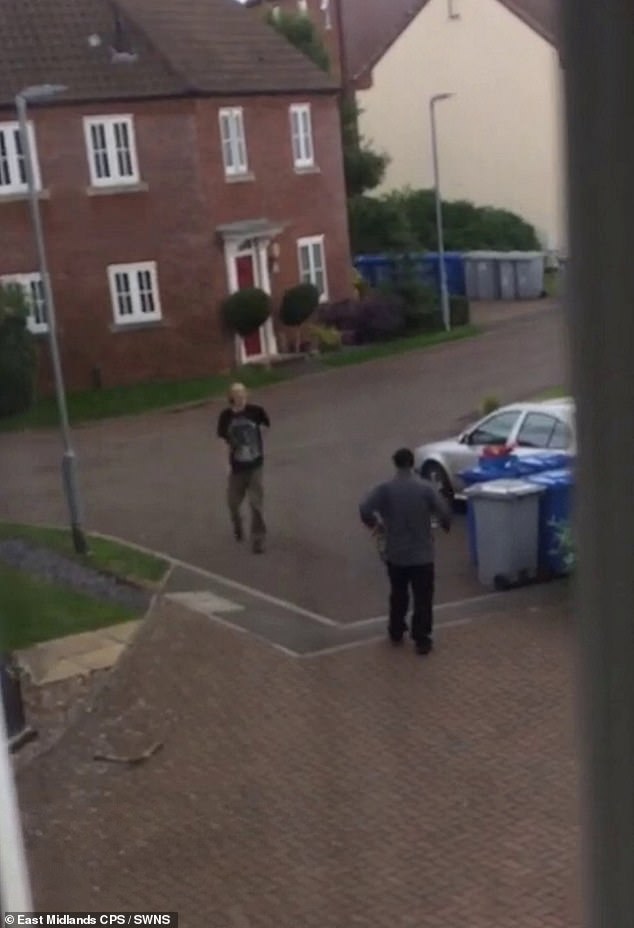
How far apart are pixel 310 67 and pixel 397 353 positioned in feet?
0.87

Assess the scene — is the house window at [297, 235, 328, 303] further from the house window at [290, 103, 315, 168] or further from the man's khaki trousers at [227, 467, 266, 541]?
the man's khaki trousers at [227, 467, 266, 541]

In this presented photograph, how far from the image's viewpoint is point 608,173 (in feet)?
2.58

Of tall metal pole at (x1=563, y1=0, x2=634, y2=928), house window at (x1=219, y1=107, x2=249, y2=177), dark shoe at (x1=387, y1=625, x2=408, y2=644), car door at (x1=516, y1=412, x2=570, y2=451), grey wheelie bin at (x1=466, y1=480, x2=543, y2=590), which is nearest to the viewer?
tall metal pole at (x1=563, y1=0, x2=634, y2=928)

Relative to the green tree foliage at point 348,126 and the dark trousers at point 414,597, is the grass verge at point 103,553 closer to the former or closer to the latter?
the dark trousers at point 414,597

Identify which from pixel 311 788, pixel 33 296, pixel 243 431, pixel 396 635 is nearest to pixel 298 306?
pixel 243 431

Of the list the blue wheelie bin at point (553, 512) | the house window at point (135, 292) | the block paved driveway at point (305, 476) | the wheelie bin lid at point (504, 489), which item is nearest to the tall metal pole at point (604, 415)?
the blue wheelie bin at point (553, 512)

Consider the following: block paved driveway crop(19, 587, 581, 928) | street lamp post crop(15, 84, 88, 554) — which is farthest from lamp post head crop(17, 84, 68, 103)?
block paved driveway crop(19, 587, 581, 928)

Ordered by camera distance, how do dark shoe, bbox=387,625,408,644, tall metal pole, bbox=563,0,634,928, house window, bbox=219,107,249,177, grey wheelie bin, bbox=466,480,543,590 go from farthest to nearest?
dark shoe, bbox=387,625,408,644
house window, bbox=219,107,249,177
grey wheelie bin, bbox=466,480,543,590
tall metal pole, bbox=563,0,634,928

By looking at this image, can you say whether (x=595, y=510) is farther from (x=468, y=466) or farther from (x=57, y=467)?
(x=57, y=467)

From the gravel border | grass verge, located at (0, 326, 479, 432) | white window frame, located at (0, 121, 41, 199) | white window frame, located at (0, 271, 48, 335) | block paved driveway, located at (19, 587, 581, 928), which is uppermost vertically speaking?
white window frame, located at (0, 121, 41, 199)

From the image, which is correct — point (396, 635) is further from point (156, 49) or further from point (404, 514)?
point (156, 49)

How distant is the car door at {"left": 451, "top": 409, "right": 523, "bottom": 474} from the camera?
117 centimetres

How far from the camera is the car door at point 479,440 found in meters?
1.17

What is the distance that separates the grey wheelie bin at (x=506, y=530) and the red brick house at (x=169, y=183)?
23cm
